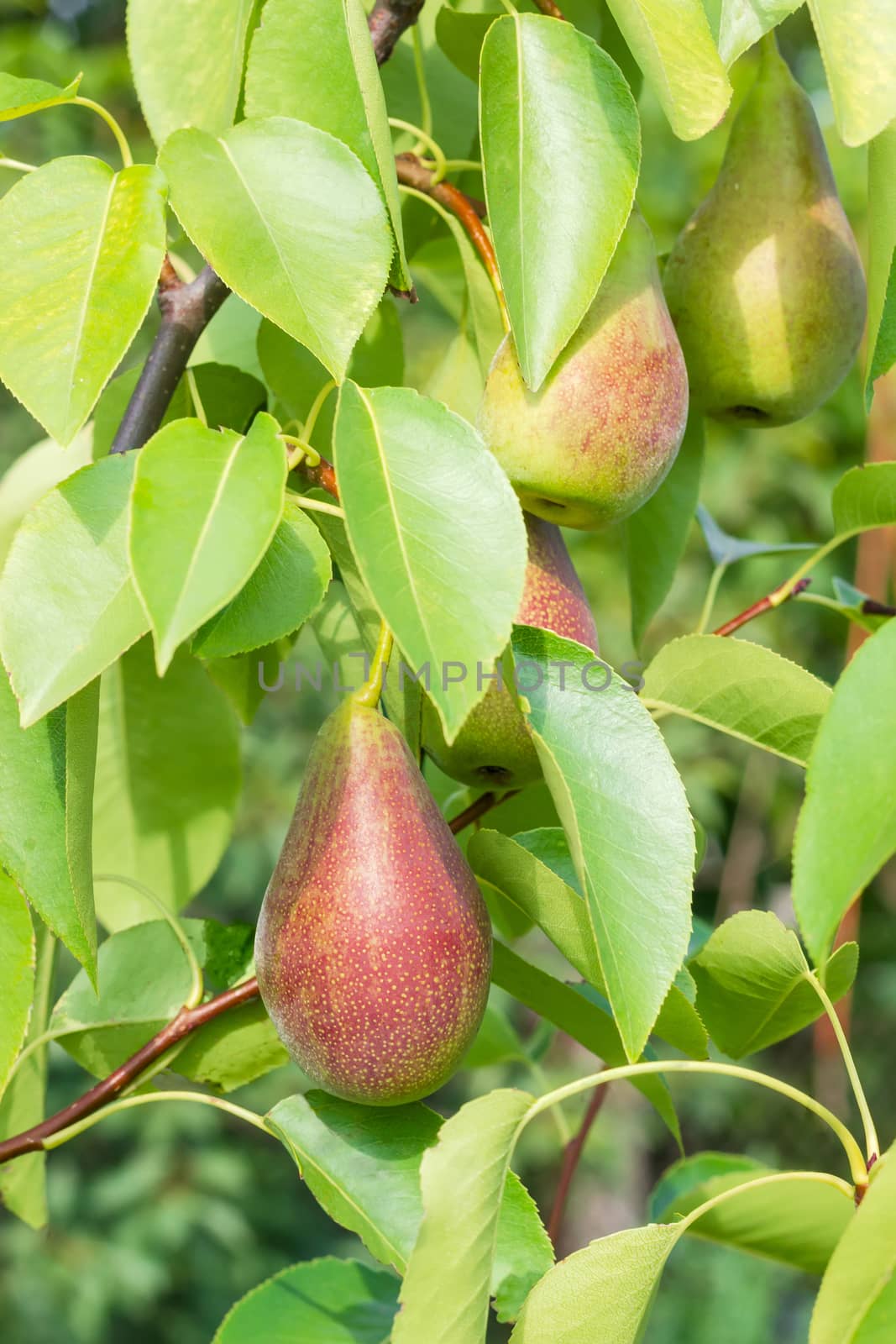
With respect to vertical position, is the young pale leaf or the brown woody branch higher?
the young pale leaf

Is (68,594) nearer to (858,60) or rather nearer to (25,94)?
(25,94)

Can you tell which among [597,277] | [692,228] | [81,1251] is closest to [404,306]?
[81,1251]

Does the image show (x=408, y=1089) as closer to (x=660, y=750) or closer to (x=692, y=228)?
(x=660, y=750)

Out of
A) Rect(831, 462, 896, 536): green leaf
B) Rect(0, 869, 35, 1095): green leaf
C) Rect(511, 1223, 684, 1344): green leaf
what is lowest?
Rect(511, 1223, 684, 1344): green leaf

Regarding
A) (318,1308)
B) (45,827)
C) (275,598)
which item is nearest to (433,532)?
(275,598)

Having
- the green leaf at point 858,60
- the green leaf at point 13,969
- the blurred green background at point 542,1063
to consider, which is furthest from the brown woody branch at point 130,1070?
the blurred green background at point 542,1063

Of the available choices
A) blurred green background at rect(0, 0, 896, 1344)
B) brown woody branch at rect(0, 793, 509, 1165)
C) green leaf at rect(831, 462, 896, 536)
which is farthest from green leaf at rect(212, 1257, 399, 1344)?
blurred green background at rect(0, 0, 896, 1344)

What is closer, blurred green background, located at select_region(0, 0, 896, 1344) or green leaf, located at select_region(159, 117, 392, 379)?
green leaf, located at select_region(159, 117, 392, 379)

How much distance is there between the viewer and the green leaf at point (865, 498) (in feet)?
2.14

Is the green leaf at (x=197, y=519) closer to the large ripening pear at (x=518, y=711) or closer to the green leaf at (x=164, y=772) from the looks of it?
the large ripening pear at (x=518, y=711)

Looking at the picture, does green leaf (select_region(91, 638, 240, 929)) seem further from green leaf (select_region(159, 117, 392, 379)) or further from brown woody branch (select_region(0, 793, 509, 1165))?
green leaf (select_region(159, 117, 392, 379))

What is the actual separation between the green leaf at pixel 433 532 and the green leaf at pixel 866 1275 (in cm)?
19

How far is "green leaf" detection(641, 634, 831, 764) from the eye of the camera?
55 centimetres

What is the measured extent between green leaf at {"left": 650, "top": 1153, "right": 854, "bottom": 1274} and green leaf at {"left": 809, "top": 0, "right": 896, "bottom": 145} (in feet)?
1.38
